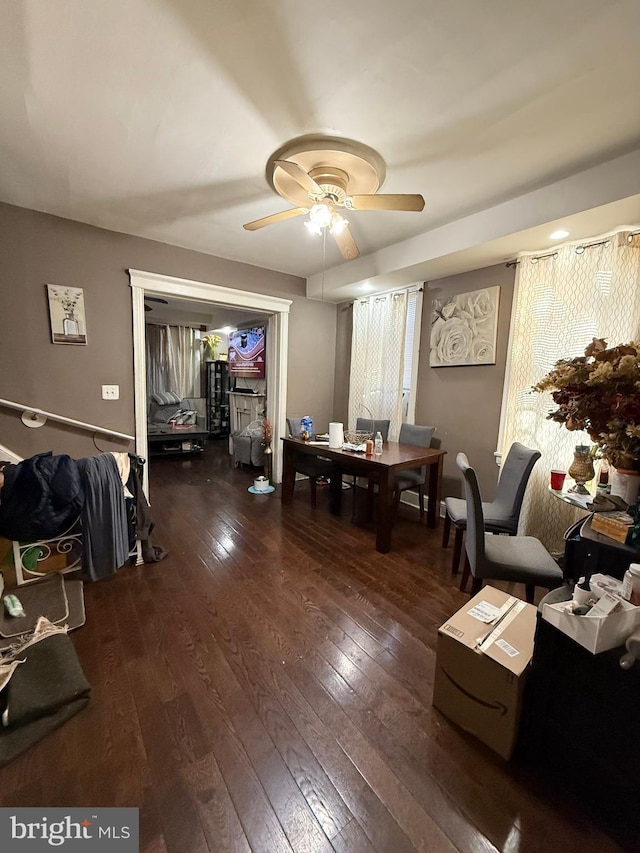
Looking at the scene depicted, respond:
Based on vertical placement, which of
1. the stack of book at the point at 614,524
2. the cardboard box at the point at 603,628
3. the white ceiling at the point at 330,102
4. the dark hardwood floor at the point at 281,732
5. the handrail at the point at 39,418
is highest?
the white ceiling at the point at 330,102

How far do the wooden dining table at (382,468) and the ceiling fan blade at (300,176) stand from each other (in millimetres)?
1815

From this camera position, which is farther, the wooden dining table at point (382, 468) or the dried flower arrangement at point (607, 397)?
the wooden dining table at point (382, 468)

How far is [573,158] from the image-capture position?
1.88m

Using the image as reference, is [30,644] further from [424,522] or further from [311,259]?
[311,259]

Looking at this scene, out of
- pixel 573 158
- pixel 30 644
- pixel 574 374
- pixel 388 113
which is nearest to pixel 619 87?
pixel 573 158

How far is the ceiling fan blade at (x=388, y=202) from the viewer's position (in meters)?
1.81

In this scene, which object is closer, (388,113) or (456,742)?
(456,742)

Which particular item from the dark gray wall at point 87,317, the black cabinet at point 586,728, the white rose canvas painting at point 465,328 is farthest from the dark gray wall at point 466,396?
the dark gray wall at point 87,317

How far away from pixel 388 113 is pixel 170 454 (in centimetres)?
526

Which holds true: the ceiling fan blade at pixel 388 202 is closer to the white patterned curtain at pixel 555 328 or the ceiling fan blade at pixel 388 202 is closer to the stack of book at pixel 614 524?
the white patterned curtain at pixel 555 328

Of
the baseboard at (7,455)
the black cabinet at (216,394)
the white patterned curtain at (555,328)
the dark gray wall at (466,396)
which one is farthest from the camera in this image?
the black cabinet at (216,394)

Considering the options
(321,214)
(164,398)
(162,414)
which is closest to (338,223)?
(321,214)

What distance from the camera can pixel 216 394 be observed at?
22.7 ft

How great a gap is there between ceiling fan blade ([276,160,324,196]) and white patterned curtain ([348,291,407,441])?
2030 millimetres
